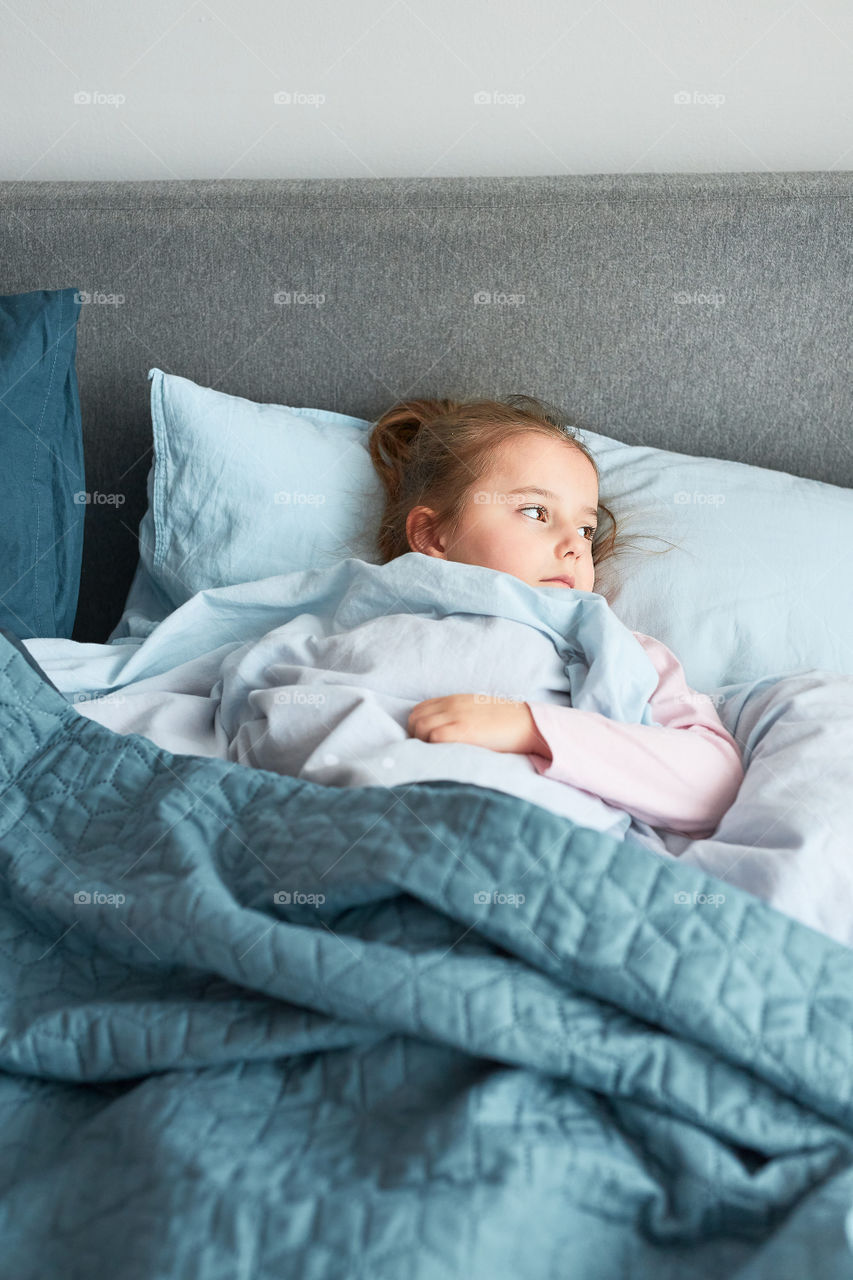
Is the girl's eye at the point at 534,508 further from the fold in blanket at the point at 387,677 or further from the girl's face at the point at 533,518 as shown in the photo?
the fold in blanket at the point at 387,677

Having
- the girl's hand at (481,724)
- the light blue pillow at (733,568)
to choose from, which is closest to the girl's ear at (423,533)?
the light blue pillow at (733,568)

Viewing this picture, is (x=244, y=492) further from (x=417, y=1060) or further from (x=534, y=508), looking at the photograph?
(x=417, y=1060)

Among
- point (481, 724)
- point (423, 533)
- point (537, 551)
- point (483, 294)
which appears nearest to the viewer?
point (481, 724)

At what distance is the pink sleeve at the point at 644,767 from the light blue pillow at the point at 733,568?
23 centimetres

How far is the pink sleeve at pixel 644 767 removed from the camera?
37.3 inches

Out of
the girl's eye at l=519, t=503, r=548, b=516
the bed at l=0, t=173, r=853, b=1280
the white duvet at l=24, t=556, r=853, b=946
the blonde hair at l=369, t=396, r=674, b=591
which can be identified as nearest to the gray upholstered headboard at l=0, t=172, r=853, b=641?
the blonde hair at l=369, t=396, r=674, b=591

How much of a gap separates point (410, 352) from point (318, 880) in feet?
2.99

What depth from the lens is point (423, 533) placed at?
129 cm

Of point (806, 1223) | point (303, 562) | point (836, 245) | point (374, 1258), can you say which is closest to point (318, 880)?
point (374, 1258)

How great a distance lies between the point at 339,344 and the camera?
4.72 ft

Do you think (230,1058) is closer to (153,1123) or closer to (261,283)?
(153,1123)

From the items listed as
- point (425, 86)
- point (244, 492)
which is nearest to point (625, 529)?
point (244, 492)

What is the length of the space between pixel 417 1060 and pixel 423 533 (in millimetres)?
753

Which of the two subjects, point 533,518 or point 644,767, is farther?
point 533,518
